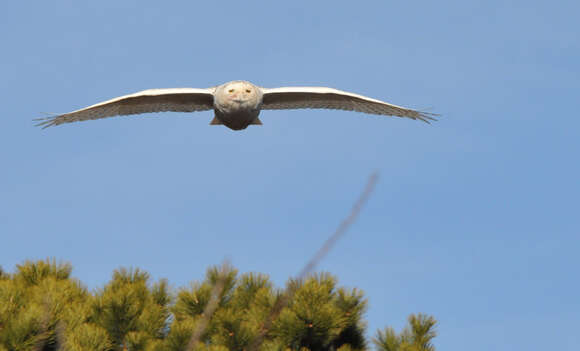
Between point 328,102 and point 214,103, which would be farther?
point 328,102

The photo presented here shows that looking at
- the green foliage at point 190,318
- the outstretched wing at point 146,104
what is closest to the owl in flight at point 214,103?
the outstretched wing at point 146,104

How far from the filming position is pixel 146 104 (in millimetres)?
9820

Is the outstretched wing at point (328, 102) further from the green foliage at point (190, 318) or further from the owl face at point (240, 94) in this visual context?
the green foliage at point (190, 318)

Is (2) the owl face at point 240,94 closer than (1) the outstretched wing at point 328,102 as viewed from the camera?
Yes

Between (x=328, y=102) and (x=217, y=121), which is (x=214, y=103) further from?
(x=328, y=102)

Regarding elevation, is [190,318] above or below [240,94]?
below

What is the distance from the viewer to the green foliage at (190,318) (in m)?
8.89

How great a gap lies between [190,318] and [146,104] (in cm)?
273

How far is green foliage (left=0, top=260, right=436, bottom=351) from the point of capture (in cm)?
889

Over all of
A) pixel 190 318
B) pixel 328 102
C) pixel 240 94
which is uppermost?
pixel 328 102

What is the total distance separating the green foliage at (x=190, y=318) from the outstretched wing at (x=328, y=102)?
2187 mm

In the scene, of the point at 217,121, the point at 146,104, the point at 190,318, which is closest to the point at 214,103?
the point at 217,121

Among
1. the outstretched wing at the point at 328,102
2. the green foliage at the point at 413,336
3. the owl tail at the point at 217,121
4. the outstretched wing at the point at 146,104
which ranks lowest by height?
the green foliage at the point at 413,336

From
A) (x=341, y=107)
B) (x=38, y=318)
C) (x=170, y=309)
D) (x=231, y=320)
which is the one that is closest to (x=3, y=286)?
(x=38, y=318)
